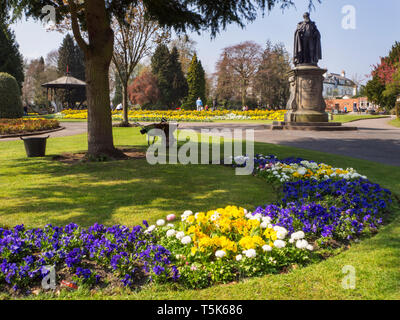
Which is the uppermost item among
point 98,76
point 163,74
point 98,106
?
point 163,74

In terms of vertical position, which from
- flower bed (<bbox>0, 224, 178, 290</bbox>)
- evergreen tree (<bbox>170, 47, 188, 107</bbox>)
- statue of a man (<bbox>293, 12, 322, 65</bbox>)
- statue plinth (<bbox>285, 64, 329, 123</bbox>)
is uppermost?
evergreen tree (<bbox>170, 47, 188, 107</bbox>)

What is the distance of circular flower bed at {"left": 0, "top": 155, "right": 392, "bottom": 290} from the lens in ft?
9.89

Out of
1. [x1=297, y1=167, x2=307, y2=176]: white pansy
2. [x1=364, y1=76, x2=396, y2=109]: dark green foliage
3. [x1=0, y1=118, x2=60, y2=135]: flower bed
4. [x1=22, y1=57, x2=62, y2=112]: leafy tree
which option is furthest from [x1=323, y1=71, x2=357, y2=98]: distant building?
[x1=297, y1=167, x2=307, y2=176]: white pansy

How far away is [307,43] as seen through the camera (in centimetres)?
1816

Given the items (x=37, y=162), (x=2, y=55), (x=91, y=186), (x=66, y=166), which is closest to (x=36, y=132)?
(x=37, y=162)

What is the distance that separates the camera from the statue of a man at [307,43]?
18.1 metres

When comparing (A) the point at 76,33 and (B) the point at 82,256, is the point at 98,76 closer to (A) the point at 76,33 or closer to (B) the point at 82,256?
(A) the point at 76,33

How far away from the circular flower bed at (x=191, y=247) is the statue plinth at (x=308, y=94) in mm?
14352

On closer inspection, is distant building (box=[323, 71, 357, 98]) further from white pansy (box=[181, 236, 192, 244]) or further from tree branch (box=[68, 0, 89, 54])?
white pansy (box=[181, 236, 192, 244])

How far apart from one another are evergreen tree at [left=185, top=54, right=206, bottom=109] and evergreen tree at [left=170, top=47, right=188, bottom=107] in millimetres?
1065

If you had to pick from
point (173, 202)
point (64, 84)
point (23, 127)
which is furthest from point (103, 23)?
point (64, 84)

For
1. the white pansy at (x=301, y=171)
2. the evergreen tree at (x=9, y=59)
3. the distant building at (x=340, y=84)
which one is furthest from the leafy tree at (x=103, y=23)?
Result: the distant building at (x=340, y=84)

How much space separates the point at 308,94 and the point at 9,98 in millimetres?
23593

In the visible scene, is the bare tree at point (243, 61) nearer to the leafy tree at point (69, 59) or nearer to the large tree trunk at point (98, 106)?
the leafy tree at point (69, 59)
